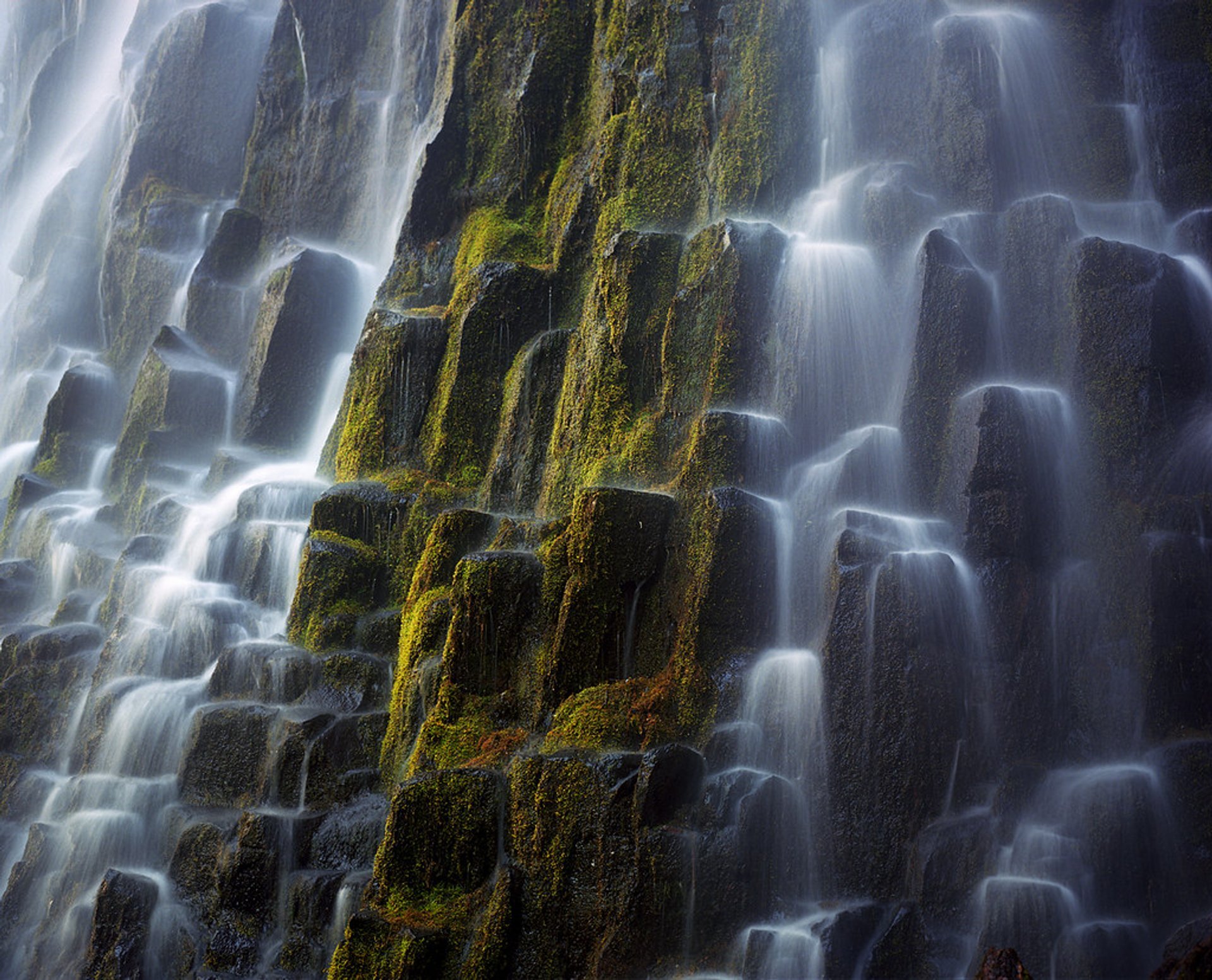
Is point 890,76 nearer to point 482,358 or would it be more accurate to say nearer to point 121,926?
point 482,358

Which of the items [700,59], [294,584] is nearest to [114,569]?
[294,584]

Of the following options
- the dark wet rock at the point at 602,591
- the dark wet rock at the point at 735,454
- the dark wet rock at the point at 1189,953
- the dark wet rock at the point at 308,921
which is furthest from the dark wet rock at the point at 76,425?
the dark wet rock at the point at 1189,953

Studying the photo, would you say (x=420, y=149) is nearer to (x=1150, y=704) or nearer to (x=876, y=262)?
(x=876, y=262)

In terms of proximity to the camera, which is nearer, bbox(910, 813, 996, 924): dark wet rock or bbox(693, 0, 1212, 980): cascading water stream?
bbox(693, 0, 1212, 980): cascading water stream

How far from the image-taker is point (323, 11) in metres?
28.0

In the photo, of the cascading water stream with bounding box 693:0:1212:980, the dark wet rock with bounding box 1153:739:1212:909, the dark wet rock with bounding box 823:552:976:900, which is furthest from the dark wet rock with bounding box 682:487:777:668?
the dark wet rock with bounding box 1153:739:1212:909

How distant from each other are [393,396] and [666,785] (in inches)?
353

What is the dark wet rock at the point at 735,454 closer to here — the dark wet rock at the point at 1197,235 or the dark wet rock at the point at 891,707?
the dark wet rock at the point at 891,707

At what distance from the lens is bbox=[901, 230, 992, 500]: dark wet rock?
1210 centimetres

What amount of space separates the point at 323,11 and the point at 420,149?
23.2 ft

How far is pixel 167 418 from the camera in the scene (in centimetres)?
2278

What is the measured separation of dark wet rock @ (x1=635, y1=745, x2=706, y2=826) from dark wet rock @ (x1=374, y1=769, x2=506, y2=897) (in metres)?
1.52

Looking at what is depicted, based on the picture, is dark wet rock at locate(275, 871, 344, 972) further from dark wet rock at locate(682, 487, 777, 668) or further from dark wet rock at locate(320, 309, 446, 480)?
dark wet rock at locate(320, 309, 446, 480)

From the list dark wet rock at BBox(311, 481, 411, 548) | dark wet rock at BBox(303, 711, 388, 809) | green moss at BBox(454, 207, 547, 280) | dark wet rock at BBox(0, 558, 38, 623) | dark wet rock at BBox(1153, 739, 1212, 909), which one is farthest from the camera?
dark wet rock at BBox(0, 558, 38, 623)
